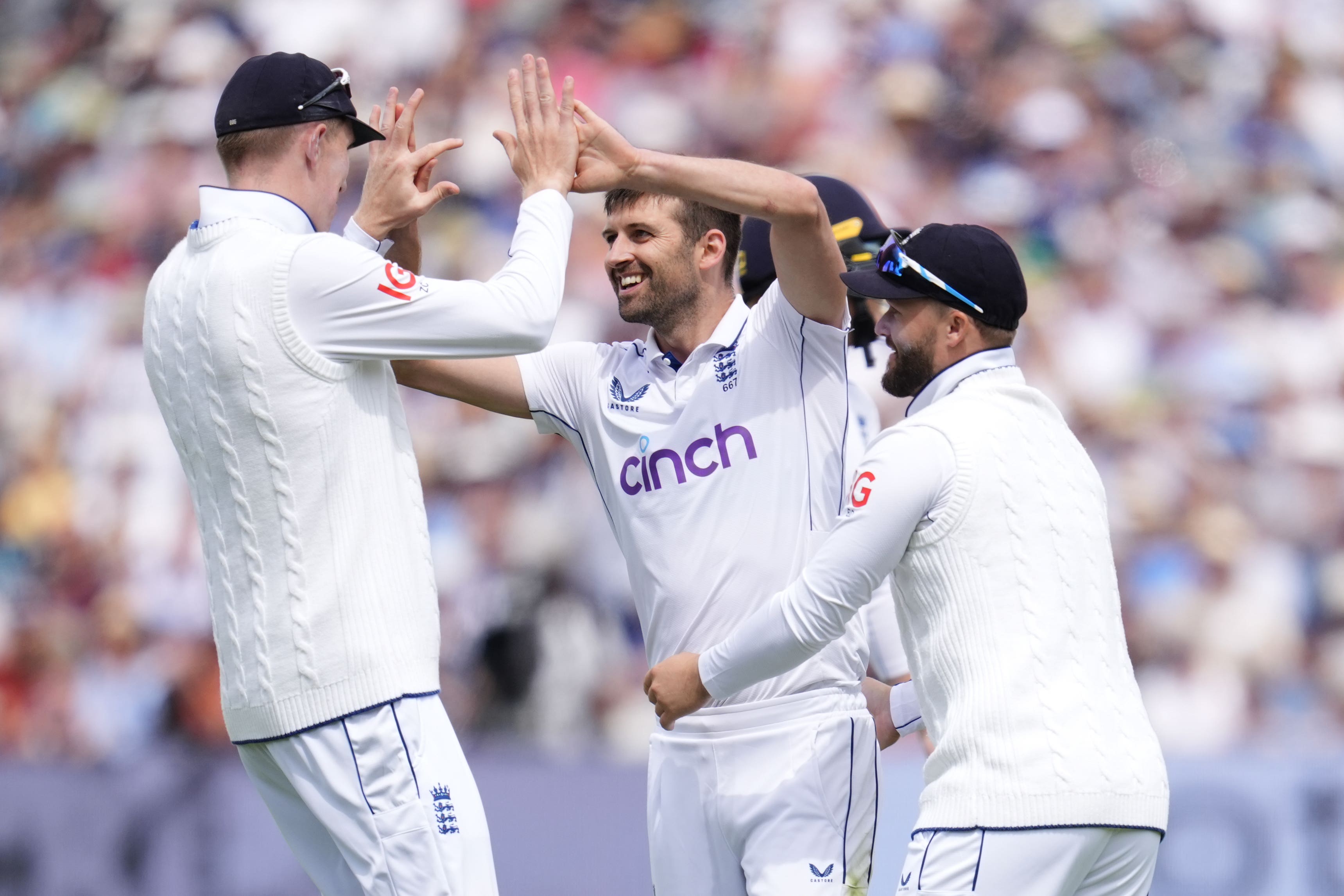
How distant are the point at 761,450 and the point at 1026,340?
4.72m

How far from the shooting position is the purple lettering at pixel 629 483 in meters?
4.21

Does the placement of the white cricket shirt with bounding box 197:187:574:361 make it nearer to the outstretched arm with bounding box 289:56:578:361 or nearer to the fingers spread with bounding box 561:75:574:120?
the outstretched arm with bounding box 289:56:578:361

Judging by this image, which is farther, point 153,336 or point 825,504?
point 825,504

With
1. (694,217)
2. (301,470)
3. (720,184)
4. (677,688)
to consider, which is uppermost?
(720,184)

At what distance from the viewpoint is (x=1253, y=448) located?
791 cm

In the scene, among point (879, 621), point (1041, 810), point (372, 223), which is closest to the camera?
point (1041, 810)

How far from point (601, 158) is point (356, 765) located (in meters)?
1.56

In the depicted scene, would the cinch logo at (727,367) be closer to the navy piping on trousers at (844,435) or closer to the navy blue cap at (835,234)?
the navy piping on trousers at (844,435)

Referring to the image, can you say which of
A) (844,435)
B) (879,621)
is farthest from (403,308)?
(879,621)

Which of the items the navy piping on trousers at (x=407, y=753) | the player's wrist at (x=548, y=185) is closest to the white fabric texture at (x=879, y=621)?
the player's wrist at (x=548, y=185)

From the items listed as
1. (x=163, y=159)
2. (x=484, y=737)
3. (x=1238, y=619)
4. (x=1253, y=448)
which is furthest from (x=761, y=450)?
(x=163, y=159)

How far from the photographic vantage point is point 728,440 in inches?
162

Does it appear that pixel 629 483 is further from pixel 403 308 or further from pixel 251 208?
pixel 251 208

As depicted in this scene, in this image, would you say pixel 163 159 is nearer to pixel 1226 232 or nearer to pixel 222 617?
pixel 1226 232
